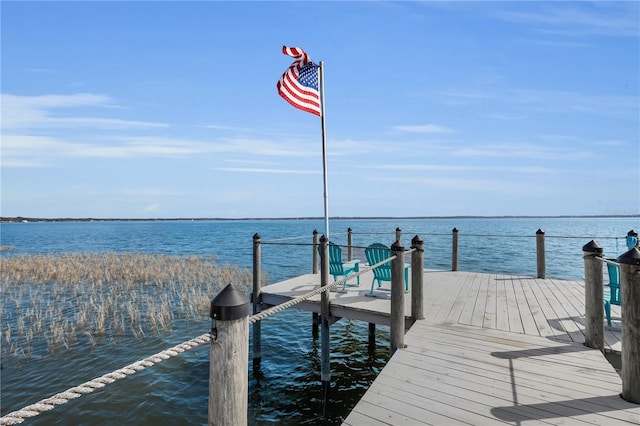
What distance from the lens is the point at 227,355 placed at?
75.5 inches

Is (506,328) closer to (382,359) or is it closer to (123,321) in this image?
(382,359)

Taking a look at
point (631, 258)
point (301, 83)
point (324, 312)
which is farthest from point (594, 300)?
point (301, 83)

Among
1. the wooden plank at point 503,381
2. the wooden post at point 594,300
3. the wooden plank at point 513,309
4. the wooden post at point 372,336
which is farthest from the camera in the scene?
the wooden post at point 372,336

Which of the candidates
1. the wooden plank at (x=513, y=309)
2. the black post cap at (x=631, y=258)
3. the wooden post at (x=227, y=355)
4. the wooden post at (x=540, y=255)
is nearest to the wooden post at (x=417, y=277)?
the wooden plank at (x=513, y=309)

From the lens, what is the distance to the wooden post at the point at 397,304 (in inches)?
181

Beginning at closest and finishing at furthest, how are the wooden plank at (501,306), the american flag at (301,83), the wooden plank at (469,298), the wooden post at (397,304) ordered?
the wooden post at (397,304) → the wooden plank at (501,306) → the wooden plank at (469,298) → the american flag at (301,83)

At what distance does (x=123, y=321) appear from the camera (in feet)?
36.5

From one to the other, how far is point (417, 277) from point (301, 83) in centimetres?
634

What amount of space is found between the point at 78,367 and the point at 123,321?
3100 millimetres

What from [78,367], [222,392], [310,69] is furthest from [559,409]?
[78,367]

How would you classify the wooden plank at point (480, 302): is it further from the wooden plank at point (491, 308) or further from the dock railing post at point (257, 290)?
the dock railing post at point (257, 290)

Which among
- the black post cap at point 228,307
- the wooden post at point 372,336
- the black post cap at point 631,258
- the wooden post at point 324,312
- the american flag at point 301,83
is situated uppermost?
the american flag at point 301,83

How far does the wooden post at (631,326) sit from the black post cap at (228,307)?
3.54 metres

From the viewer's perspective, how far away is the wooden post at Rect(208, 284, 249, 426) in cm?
189
